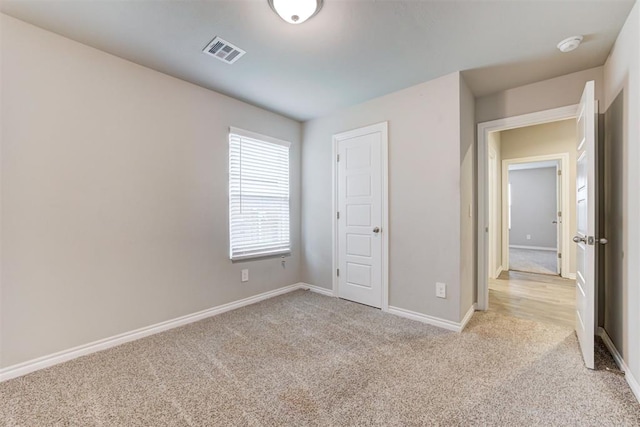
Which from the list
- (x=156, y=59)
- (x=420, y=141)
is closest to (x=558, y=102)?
(x=420, y=141)

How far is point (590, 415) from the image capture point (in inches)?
59.0

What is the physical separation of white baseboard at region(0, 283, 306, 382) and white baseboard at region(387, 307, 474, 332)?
65.0 inches

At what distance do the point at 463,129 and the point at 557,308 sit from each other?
7.68 ft

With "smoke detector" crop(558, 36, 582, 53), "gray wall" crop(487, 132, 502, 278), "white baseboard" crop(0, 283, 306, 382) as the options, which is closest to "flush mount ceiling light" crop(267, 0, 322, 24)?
"smoke detector" crop(558, 36, 582, 53)

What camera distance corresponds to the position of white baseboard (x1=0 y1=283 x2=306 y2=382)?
6.18ft

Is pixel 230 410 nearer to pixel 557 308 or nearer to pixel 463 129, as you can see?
pixel 463 129

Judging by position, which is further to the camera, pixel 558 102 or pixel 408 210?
pixel 408 210

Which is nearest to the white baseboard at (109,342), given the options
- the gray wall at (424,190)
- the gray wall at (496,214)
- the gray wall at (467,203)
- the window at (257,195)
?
the window at (257,195)

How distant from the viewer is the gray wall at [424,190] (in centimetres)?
260

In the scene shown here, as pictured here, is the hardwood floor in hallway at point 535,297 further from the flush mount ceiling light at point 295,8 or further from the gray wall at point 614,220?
the flush mount ceiling light at point 295,8

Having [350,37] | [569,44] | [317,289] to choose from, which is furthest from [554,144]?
[317,289]

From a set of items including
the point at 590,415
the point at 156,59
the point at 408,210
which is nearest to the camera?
the point at 590,415

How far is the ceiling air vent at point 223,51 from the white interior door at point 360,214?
1.57 m

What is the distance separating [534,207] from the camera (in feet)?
25.3
